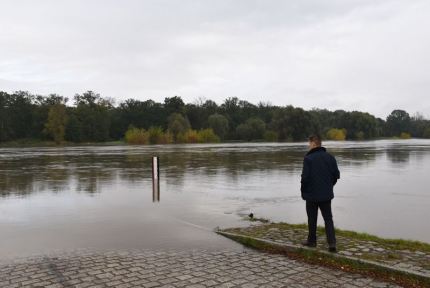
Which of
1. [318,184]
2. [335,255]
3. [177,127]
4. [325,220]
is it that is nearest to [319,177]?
[318,184]

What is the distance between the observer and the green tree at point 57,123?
98.7 meters

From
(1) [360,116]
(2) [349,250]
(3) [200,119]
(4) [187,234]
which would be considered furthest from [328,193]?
(1) [360,116]

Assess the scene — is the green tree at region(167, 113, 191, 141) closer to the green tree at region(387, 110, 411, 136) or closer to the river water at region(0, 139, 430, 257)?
the river water at region(0, 139, 430, 257)

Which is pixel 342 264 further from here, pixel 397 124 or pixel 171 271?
pixel 397 124

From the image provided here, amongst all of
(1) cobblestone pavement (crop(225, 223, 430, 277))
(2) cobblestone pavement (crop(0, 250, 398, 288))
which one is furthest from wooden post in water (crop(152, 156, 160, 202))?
(2) cobblestone pavement (crop(0, 250, 398, 288))

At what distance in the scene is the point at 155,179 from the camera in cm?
1206

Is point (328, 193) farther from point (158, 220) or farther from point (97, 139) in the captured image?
point (97, 139)

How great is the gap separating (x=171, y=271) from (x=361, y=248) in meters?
3.03

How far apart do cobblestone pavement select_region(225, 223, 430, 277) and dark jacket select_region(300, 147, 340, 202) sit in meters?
0.83

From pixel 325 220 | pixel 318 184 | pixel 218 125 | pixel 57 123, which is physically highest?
pixel 57 123

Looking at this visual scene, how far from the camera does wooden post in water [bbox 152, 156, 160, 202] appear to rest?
11531 mm

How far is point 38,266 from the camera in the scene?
6.16 m

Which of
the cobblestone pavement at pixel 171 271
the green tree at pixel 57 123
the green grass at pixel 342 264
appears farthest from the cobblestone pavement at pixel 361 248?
the green tree at pixel 57 123

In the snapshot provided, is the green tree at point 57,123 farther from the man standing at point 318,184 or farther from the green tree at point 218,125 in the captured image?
the man standing at point 318,184
